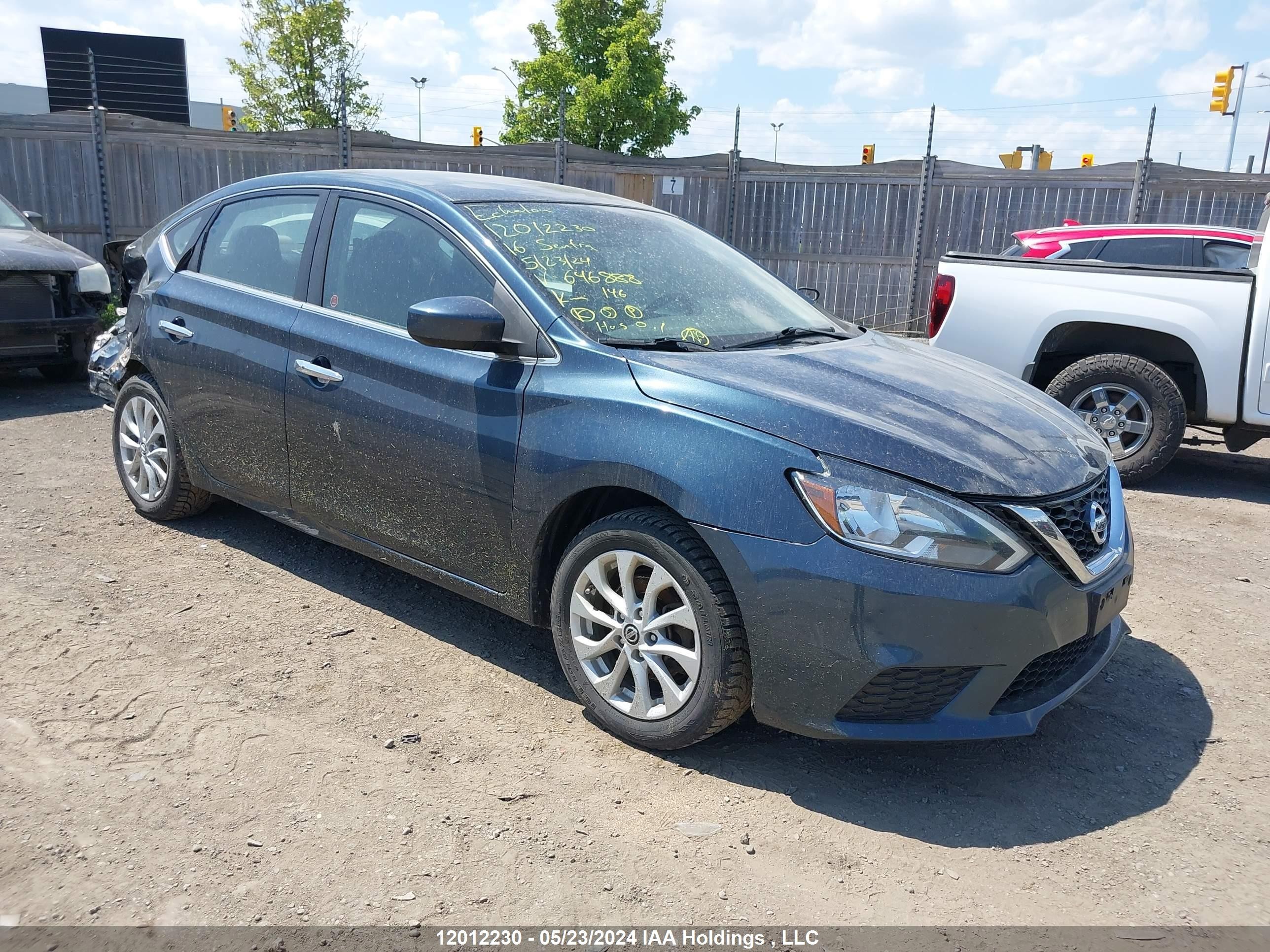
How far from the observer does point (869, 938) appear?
2.32m

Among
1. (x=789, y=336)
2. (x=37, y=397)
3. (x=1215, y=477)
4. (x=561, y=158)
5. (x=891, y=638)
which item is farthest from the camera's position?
(x=561, y=158)

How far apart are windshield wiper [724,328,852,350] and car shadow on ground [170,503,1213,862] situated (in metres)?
1.29

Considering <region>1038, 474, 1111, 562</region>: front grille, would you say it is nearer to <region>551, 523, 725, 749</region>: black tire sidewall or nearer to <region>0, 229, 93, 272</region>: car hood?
<region>551, 523, 725, 749</region>: black tire sidewall

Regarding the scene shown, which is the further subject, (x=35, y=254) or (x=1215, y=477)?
(x=35, y=254)

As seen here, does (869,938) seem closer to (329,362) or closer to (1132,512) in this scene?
(329,362)

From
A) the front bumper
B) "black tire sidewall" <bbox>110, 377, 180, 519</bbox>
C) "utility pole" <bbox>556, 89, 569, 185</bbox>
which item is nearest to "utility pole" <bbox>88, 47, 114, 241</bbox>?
"utility pole" <bbox>556, 89, 569, 185</bbox>

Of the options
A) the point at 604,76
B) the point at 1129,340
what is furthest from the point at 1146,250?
the point at 604,76

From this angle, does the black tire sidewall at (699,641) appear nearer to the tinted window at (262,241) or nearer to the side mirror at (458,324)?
the side mirror at (458,324)

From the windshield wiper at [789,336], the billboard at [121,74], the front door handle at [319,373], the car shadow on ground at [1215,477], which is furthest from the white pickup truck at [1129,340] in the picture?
the billboard at [121,74]

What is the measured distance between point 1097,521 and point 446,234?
2.41 meters

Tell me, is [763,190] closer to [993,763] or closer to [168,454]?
[168,454]

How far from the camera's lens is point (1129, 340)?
6621mm

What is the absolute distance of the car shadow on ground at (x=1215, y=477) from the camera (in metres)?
6.58

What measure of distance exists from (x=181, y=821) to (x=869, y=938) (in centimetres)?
180
